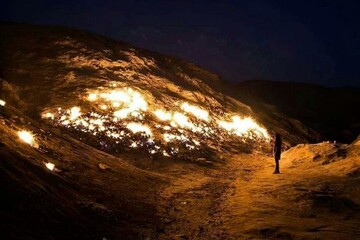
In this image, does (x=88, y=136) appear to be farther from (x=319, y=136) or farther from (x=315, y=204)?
(x=319, y=136)

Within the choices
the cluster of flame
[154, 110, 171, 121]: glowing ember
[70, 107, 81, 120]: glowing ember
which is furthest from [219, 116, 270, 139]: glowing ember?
[70, 107, 81, 120]: glowing ember

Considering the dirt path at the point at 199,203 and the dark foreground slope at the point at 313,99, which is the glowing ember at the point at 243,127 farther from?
the dark foreground slope at the point at 313,99

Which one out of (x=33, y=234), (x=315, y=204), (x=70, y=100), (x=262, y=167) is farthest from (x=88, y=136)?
(x=33, y=234)

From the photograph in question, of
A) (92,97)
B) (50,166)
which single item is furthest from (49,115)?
(50,166)

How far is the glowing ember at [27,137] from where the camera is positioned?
15.0 metres

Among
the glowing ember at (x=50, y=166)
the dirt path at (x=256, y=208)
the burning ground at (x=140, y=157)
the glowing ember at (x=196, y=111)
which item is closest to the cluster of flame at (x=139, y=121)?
the glowing ember at (x=196, y=111)

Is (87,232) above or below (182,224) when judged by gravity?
below

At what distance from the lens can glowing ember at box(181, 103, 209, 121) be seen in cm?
3183

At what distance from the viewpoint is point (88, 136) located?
2345 centimetres

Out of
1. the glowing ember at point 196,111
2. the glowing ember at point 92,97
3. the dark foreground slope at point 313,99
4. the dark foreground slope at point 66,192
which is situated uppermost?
the dark foreground slope at point 313,99

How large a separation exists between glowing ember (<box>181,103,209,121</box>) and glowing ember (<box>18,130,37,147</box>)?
1686 cm

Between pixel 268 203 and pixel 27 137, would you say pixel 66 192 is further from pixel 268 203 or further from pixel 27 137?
pixel 268 203

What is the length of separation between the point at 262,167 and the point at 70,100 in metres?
13.4

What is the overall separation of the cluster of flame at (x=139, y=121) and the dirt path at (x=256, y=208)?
5.95 m
